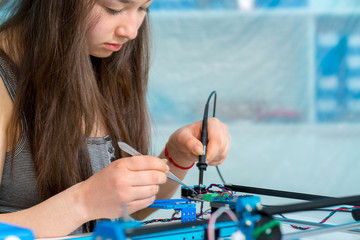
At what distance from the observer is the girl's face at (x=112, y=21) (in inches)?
34.6

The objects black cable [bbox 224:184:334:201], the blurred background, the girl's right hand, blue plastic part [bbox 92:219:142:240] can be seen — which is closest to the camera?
blue plastic part [bbox 92:219:142:240]

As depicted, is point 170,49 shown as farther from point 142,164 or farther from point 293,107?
point 142,164

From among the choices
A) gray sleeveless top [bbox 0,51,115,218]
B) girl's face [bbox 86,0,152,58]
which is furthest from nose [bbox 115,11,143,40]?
gray sleeveless top [bbox 0,51,115,218]

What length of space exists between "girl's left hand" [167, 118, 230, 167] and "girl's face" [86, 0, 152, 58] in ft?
0.84

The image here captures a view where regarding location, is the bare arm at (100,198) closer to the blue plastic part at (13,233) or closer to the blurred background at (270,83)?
the blue plastic part at (13,233)

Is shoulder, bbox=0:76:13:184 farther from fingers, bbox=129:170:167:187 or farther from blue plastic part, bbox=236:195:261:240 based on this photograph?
blue plastic part, bbox=236:195:261:240

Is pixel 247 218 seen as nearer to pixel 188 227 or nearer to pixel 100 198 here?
pixel 188 227

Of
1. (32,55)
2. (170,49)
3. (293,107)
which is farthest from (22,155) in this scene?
(293,107)

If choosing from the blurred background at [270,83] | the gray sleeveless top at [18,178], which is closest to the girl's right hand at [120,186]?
the gray sleeveless top at [18,178]

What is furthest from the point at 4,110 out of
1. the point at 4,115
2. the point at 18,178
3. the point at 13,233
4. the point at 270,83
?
the point at 270,83

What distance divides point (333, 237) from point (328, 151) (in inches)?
63.6

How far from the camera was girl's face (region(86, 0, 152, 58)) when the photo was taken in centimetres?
88

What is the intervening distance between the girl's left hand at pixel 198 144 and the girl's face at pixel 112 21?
0.25 m

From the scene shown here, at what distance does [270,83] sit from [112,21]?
1536mm
